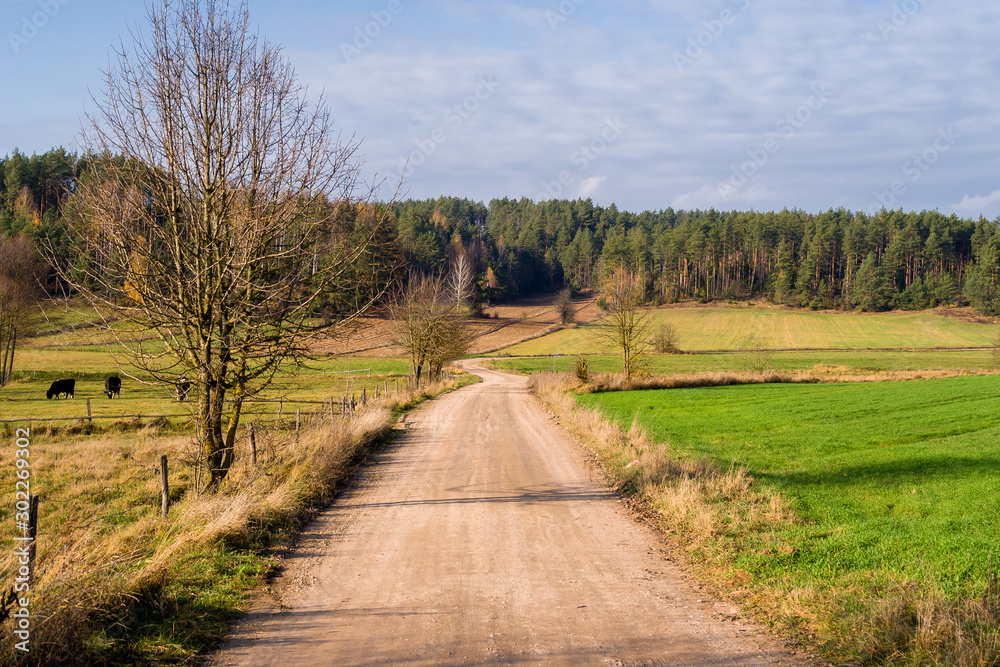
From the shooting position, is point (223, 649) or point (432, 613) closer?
point (223, 649)

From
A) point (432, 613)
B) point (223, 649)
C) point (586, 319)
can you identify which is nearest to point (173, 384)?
point (223, 649)

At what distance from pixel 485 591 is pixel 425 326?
3260cm

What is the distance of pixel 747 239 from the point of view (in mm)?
121750

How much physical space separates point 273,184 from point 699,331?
86.4 m

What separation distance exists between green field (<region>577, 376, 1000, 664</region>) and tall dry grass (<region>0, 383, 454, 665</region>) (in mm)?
6304

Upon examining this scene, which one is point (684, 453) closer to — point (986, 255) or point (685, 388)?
point (685, 388)

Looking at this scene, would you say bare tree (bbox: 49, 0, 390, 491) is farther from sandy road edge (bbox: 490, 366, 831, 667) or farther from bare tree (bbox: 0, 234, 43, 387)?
bare tree (bbox: 0, 234, 43, 387)

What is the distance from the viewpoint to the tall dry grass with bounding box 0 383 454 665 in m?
4.84

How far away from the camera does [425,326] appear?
A: 38562mm

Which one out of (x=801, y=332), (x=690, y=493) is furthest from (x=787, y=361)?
Answer: (x=690, y=493)

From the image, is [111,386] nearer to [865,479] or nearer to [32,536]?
[32,536]

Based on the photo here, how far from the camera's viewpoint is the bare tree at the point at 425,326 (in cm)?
3809

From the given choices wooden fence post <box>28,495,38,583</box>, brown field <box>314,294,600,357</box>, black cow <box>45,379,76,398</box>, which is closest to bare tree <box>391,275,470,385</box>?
black cow <box>45,379,76,398</box>

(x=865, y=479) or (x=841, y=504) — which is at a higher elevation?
(x=841, y=504)
